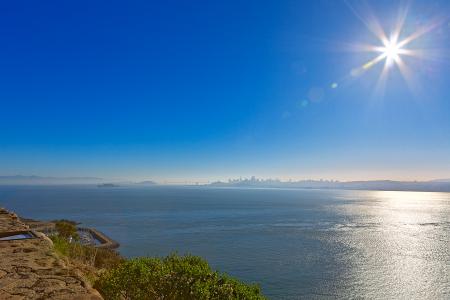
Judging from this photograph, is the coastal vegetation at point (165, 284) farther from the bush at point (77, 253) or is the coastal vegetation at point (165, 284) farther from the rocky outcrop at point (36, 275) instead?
the bush at point (77, 253)

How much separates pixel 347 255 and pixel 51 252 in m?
56.3

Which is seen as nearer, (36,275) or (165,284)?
(36,275)

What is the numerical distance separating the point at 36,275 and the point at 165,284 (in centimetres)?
393

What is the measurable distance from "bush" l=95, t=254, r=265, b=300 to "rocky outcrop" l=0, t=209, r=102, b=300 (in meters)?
1.87

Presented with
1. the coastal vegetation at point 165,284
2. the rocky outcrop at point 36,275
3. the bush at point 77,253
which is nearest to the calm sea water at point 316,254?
the bush at point 77,253

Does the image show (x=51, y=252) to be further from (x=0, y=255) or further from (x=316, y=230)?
(x=316, y=230)

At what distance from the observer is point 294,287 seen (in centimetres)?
3900

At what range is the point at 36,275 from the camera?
23.7 ft

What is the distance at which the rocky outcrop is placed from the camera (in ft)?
20.4

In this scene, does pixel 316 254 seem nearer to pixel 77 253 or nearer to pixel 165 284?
pixel 77 253

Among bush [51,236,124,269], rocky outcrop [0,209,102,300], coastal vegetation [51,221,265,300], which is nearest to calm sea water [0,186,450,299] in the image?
bush [51,236,124,269]

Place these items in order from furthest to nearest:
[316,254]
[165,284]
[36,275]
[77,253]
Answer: [316,254] → [77,253] → [165,284] → [36,275]

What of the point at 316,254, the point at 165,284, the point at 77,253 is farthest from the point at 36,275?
the point at 316,254

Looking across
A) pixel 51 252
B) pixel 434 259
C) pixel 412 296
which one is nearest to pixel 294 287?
pixel 412 296
